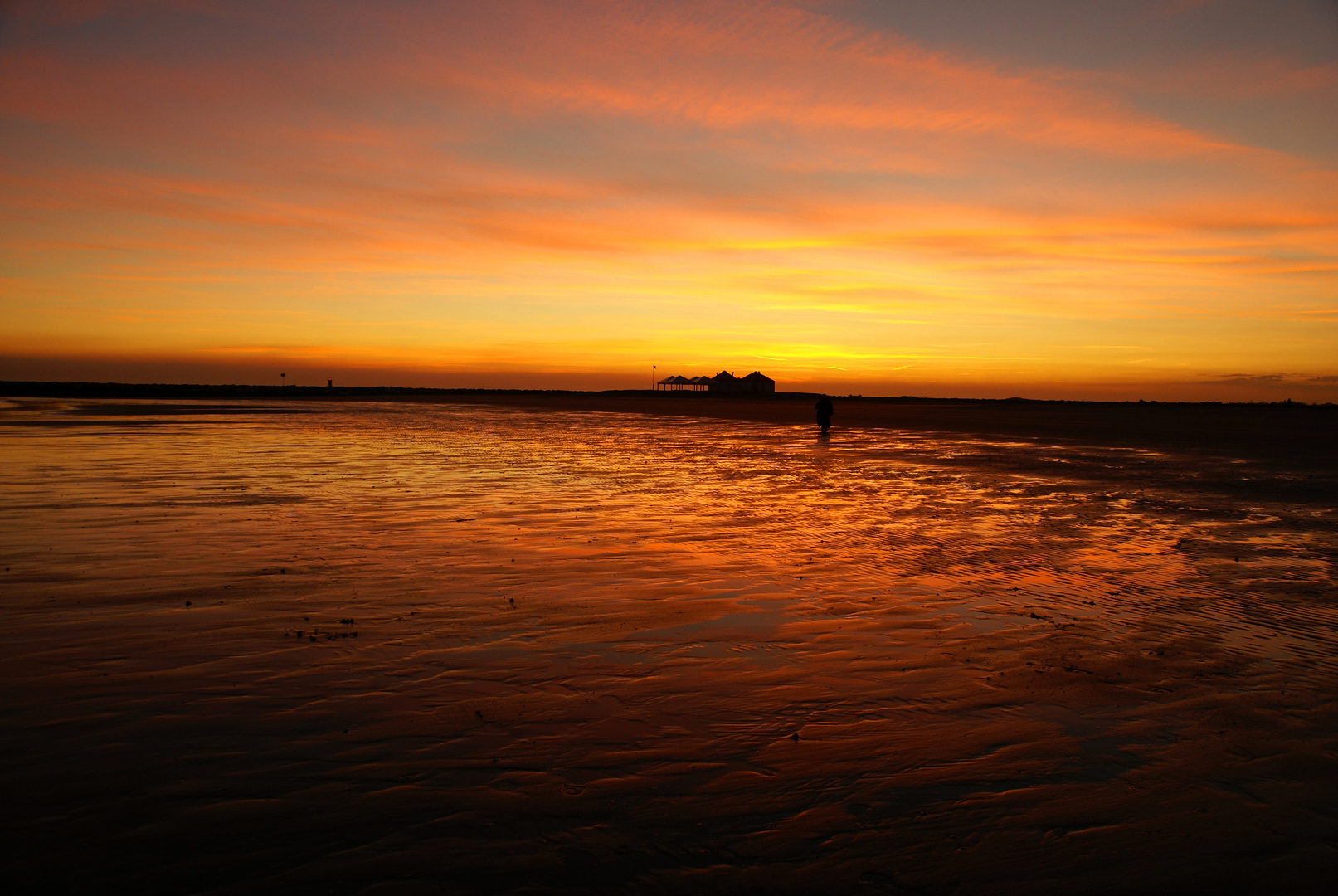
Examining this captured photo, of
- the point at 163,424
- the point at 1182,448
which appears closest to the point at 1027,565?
the point at 1182,448

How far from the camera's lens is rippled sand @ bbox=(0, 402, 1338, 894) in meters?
3.79

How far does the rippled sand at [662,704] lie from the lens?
12.4 ft

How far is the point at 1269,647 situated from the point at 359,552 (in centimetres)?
983

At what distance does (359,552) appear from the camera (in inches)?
409

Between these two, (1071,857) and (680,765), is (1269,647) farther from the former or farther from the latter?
(680,765)

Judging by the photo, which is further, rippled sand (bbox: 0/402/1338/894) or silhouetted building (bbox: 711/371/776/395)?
silhouetted building (bbox: 711/371/776/395)

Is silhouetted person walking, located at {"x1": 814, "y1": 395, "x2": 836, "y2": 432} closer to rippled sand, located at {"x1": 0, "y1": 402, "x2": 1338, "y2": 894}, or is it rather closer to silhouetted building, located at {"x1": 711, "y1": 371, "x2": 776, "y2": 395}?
rippled sand, located at {"x1": 0, "y1": 402, "x2": 1338, "y2": 894}

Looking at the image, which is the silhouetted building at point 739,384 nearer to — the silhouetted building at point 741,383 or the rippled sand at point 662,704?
the silhouetted building at point 741,383

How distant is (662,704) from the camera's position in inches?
219

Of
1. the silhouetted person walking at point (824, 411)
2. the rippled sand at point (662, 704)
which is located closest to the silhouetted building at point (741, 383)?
the silhouetted person walking at point (824, 411)

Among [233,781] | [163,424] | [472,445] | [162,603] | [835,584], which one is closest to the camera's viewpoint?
[233,781]

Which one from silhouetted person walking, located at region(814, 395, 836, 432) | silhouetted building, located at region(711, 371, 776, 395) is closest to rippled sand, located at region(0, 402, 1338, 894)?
silhouetted person walking, located at region(814, 395, 836, 432)

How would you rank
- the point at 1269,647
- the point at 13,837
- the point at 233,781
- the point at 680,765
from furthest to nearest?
1. the point at 1269,647
2. the point at 680,765
3. the point at 233,781
4. the point at 13,837

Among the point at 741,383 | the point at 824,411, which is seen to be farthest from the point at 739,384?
the point at 824,411
